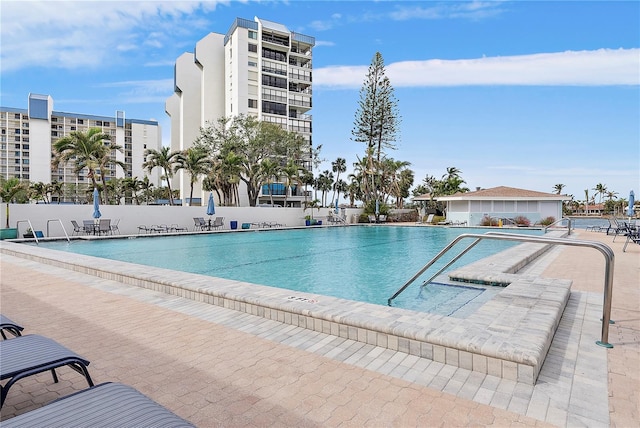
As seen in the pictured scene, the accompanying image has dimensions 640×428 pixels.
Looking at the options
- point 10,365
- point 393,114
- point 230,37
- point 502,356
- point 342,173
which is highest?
point 230,37

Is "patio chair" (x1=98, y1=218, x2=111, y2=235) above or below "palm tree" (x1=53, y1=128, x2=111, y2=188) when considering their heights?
below

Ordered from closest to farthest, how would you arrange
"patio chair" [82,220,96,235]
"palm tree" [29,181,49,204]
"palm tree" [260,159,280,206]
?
"patio chair" [82,220,96,235] < "palm tree" [260,159,280,206] < "palm tree" [29,181,49,204]

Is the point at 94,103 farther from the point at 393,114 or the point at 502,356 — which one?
the point at 502,356

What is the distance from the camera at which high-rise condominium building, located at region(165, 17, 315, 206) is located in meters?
48.2

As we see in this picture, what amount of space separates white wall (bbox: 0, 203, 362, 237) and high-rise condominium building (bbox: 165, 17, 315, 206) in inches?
700

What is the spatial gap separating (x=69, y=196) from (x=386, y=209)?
64.6 metres

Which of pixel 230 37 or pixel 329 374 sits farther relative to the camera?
pixel 230 37

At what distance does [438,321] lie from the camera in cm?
420

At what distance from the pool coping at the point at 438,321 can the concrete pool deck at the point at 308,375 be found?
11 centimetres

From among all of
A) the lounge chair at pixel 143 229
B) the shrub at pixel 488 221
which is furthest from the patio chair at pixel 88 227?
the shrub at pixel 488 221

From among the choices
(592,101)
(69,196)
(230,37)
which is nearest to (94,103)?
(69,196)

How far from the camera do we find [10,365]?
8.22ft

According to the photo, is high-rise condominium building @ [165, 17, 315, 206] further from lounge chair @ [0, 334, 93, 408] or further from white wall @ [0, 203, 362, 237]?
lounge chair @ [0, 334, 93, 408]

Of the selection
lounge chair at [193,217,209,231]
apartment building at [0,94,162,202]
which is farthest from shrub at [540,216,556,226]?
apartment building at [0,94,162,202]
